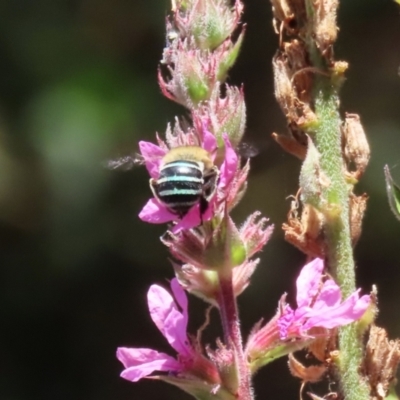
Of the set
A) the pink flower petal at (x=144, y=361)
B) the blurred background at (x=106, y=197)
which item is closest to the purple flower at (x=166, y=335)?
the pink flower petal at (x=144, y=361)

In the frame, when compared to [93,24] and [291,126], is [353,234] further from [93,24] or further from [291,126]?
[93,24]

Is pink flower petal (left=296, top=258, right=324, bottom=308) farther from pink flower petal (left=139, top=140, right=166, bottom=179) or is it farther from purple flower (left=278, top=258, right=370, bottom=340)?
pink flower petal (left=139, top=140, right=166, bottom=179)

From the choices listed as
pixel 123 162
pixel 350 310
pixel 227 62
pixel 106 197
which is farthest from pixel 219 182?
pixel 106 197

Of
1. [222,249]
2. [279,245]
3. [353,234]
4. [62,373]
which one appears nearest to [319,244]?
[353,234]

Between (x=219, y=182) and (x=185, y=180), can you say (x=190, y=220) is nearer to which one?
(x=219, y=182)

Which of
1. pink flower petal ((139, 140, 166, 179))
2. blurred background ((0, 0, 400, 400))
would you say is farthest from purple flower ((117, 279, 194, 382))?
blurred background ((0, 0, 400, 400))

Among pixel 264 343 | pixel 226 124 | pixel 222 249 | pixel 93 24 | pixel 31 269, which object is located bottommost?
pixel 264 343
